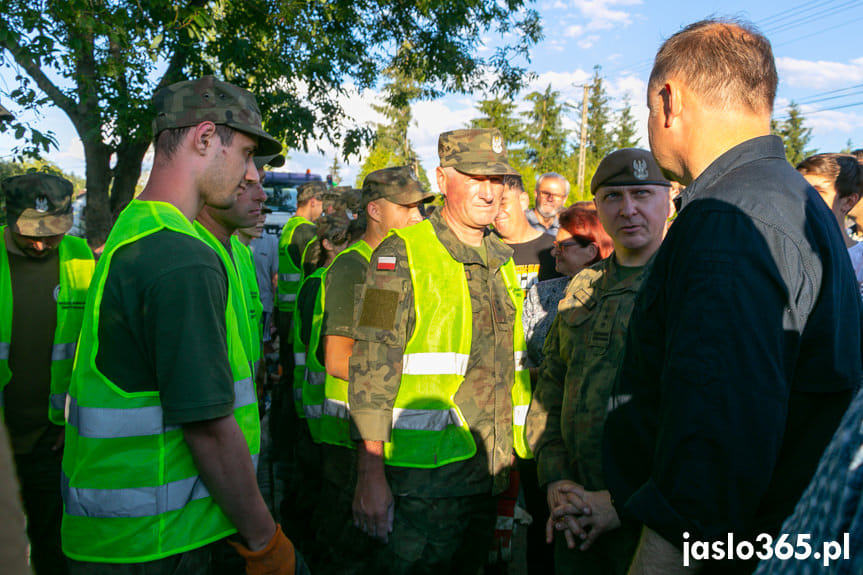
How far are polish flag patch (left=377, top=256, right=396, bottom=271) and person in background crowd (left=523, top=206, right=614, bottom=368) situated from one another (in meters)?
1.21

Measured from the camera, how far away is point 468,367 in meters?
2.64

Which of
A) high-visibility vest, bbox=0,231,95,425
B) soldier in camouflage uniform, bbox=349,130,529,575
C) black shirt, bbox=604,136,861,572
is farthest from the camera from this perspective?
high-visibility vest, bbox=0,231,95,425

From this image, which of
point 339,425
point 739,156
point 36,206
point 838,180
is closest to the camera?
point 739,156

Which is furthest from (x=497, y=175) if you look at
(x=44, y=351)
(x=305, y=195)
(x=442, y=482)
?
(x=305, y=195)

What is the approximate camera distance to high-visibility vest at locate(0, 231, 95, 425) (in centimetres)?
305

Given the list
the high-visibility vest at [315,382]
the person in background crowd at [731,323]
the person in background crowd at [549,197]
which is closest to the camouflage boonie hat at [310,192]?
the person in background crowd at [549,197]

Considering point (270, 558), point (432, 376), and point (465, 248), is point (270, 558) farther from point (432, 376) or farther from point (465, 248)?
point (465, 248)

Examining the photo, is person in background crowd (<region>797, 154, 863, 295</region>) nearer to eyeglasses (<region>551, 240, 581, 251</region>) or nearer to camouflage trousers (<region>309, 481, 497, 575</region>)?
eyeglasses (<region>551, 240, 581, 251</region>)

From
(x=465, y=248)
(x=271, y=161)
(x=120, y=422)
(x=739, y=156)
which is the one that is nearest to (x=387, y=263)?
(x=465, y=248)

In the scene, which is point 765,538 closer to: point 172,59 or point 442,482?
point 442,482

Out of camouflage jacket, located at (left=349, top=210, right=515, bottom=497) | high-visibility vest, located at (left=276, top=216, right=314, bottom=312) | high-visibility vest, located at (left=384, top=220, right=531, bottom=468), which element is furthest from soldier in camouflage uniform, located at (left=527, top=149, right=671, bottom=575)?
high-visibility vest, located at (left=276, top=216, right=314, bottom=312)

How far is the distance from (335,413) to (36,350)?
5.49ft

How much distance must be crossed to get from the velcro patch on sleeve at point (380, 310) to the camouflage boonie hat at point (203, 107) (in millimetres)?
854

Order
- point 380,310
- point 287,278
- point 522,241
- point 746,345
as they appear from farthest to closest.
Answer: point 287,278 < point 522,241 < point 380,310 < point 746,345
